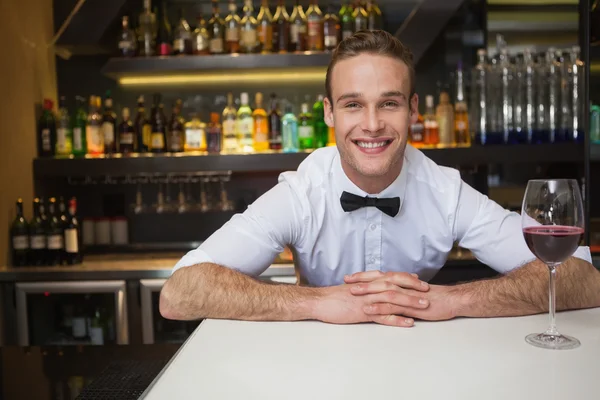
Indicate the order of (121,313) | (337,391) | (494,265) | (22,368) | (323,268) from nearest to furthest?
(337,391)
(22,368)
(494,265)
(323,268)
(121,313)

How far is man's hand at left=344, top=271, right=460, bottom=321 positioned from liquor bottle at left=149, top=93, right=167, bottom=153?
2.12 metres

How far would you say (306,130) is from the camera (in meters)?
3.20

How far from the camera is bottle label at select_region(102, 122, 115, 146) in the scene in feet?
10.8

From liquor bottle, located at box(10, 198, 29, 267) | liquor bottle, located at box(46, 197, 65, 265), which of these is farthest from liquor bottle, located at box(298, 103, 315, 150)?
liquor bottle, located at box(10, 198, 29, 267)

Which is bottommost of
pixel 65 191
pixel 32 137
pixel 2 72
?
pixel 65 191

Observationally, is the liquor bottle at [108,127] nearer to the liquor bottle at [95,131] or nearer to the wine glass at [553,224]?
the liquor bottle at [95,131]

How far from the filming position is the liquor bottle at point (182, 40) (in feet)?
10.6

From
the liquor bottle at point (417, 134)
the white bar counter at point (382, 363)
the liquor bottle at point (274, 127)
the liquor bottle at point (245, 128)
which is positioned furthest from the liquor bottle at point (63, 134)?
the white bar counter at point (382, 363)

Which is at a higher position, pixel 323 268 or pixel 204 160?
pixel 204 160

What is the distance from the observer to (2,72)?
290 cm

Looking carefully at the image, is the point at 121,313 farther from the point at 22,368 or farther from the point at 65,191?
the point at 22,368

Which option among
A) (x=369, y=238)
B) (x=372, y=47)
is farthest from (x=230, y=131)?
(x=372, y=47)

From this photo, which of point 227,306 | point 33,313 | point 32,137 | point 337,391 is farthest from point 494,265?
point 32,137

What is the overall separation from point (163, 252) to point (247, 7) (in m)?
1.31
